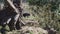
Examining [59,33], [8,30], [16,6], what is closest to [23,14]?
[16,6]

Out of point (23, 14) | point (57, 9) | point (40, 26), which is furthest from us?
point (57, 9)

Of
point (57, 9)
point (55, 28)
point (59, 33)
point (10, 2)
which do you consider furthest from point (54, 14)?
point (10, 2)

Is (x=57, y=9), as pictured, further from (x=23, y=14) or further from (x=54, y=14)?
(x=23, y=14)

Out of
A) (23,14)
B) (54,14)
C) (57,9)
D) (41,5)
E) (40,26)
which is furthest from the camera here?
(41,5)

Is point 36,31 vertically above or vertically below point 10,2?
below

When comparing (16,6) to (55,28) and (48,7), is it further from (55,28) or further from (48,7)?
(48,7)

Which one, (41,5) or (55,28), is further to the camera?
(41,5)

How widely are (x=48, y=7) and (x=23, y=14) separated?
113 inches

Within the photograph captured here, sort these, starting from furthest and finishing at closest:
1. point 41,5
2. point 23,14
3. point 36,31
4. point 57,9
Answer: point 41,5, point 57,9, point 23,14, point 36,31

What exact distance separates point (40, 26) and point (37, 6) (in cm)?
382

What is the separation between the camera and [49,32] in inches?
444

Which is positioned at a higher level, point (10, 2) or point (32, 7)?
point (10, 2)

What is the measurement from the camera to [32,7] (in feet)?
49.8

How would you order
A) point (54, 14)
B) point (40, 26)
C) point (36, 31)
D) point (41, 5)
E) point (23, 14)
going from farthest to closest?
point (41, 5) < point (54, 14) < point (23, 14) < point (40, 26) < point (36, 31)
